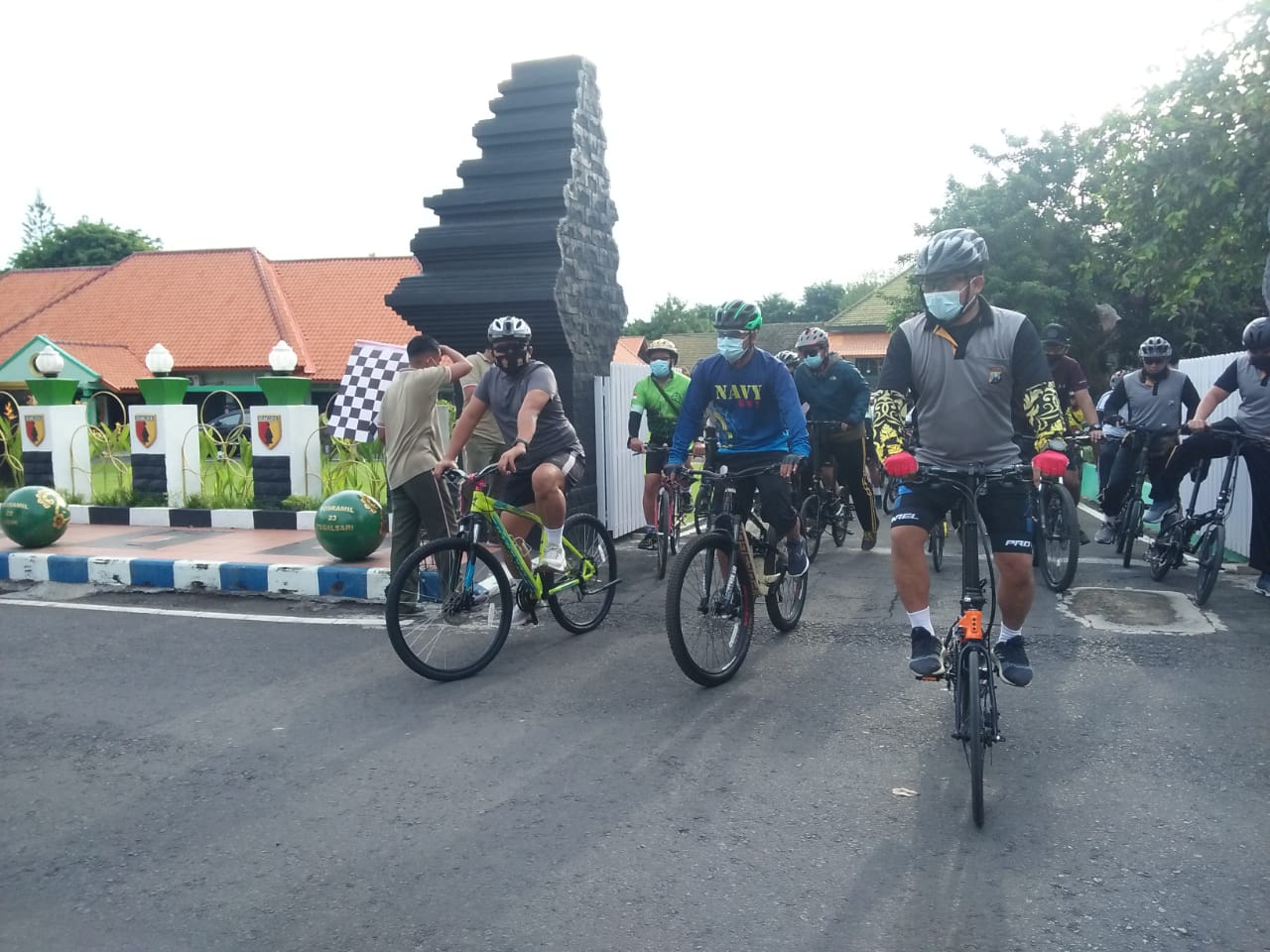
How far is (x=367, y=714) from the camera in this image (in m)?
5.11

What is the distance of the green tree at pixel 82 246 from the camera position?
50844 mm

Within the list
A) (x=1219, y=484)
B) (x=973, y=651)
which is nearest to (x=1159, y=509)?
(x=1219, y=484)

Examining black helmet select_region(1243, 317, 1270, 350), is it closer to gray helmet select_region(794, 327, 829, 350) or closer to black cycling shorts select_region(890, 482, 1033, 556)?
Answer: gray helmet select_region(794, 327, 829, 350)

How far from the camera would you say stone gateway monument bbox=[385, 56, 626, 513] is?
9.57m

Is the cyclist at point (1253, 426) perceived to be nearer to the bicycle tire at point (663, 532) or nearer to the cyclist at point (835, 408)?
the cyclist at point (835, 408)

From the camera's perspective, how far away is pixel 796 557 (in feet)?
21.0

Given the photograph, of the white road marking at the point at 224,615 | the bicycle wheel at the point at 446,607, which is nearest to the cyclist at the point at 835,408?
the white road marking at the point at 224,615

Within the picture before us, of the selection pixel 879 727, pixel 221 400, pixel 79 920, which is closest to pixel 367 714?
pixel 79 920

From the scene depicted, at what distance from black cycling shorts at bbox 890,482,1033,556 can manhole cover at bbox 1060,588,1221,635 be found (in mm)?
2739

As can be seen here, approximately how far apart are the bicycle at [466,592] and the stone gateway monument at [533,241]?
136 inches

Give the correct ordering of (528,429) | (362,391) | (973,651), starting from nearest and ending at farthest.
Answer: (973,651)
(528,429)
(362,391)

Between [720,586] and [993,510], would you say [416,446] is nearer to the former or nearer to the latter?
[720,586]

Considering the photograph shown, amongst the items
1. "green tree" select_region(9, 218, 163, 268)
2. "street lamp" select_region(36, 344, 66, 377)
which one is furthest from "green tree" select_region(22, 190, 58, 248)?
"street lamp" select_region(36, 344, 66, 377)

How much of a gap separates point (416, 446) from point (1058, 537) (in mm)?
4385
